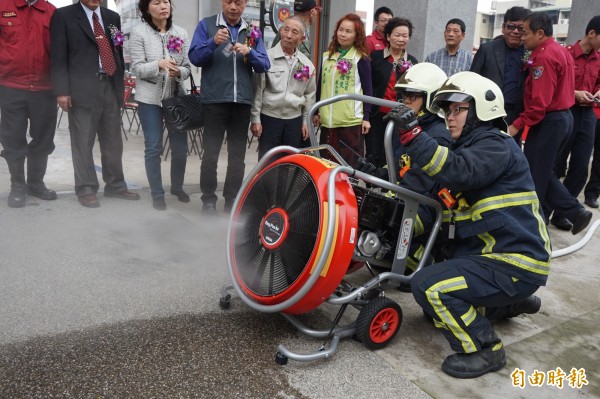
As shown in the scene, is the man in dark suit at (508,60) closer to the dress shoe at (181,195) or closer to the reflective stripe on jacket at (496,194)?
the reflective stripe on jacket at (496,194)

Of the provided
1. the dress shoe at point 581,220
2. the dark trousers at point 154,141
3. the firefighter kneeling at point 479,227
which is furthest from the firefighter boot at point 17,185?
the dress shoe at point 581,220

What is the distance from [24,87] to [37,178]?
0.85 m

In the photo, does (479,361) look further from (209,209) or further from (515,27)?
(515,27)

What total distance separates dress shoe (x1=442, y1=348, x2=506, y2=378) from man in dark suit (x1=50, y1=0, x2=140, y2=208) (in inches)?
135

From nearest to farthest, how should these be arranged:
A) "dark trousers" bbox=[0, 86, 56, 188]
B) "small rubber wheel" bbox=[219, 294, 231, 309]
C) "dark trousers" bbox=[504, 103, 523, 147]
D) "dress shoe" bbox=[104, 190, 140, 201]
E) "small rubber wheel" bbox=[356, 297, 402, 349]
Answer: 1. "small rubber wheel" bbox=[356, 297, 402, 349]
2. "small rubber wheel" bbox=[219, 294, 231, 309]
3. "dark trousers" bbox=[0, 86, 56, 188]
4. "dress shoe" bbox=[104, 190, 140, 201]
5. "dark trousers" bbox=[504, 103, 523, 147]

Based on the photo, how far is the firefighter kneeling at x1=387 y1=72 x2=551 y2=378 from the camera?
2658 millimetres

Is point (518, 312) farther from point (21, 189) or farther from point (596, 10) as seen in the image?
point (596, 10)

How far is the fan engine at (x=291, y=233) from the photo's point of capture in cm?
253

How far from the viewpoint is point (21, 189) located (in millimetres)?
4629

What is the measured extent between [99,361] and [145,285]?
2.93 ft

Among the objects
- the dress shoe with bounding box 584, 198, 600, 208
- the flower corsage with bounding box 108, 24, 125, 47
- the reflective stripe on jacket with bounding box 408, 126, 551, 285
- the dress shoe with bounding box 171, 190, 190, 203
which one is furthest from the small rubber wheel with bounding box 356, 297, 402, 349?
the dress shoe with bounding box 584, 198, 600, 208

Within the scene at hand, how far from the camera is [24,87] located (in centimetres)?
450

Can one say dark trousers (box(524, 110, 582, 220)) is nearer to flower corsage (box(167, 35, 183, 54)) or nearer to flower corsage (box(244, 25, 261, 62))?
flower corsage (box(244, 25, 261, 62))

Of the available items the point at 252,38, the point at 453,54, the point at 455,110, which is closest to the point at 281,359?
the point at 455,110
